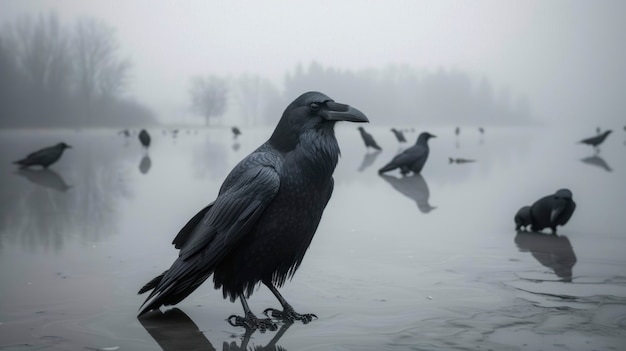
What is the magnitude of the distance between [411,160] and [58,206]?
20.5 feet

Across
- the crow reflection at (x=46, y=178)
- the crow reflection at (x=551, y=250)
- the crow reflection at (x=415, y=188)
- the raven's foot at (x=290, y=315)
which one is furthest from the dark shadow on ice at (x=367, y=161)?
the raven's foot at (x=290, y=315)

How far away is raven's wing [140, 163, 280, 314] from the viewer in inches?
137

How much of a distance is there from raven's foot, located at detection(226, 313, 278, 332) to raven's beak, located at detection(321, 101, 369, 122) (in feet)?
3.61

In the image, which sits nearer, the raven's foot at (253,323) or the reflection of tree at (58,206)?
the raven's foot at (253,323)

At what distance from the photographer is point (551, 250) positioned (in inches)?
Answer: 231

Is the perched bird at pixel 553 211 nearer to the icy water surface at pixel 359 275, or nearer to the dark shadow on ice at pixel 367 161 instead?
the icy water surface at pixel 359 275

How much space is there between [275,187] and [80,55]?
147ft

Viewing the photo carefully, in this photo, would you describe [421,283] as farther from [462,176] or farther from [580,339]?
[462,176]

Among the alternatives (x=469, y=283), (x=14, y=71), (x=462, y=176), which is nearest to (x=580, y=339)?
(x=469, y=283)

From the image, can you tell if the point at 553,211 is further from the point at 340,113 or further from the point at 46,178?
the point at 46,178

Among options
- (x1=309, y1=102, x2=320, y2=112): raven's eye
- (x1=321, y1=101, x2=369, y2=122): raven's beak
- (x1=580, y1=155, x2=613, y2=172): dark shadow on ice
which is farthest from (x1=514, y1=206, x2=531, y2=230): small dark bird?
(x1=580, y1=155, x2=613, y2=172): dark shadow on ice

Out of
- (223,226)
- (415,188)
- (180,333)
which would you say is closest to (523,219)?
(415,188)

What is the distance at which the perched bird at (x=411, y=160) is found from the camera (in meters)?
12.4

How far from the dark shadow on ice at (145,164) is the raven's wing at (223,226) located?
9.73 m
